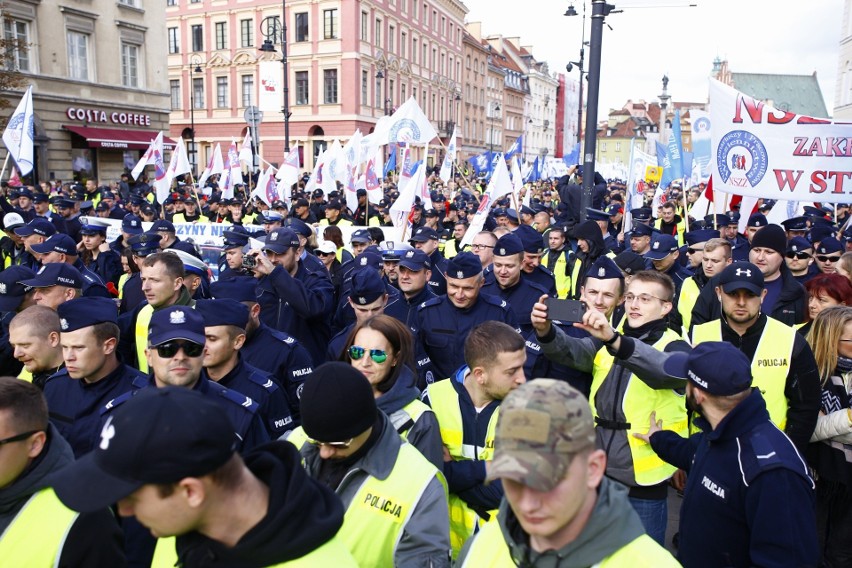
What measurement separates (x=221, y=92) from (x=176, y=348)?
53.6m

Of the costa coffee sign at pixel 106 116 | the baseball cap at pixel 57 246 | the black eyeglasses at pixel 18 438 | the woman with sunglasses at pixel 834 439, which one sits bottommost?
the woman with sunglasses at pixel 834 439

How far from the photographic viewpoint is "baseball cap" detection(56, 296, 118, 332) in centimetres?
377

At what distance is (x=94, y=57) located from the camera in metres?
31.1

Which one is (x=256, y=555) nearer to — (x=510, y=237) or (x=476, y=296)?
(x=476, y=296)

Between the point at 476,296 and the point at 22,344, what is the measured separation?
3.11 metres

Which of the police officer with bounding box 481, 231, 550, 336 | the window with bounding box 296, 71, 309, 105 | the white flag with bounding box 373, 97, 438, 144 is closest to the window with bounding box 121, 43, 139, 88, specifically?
the window with bounding box 296, 71, 309, 105

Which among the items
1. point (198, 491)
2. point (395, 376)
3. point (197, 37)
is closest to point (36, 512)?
point (198, 491)

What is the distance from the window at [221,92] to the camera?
52.2 metres

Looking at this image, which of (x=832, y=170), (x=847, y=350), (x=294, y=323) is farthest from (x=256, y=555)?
(x=832, y=170)

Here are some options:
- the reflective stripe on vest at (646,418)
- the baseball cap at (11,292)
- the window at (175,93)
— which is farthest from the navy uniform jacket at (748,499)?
the window at (175,93)

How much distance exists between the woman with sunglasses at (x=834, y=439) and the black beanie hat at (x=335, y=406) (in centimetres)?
304

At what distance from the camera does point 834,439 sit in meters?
3.93

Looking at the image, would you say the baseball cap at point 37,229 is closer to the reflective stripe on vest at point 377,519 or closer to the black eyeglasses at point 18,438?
the black eyeglasses at point 18,438

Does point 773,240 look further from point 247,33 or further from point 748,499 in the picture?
point 247,33
